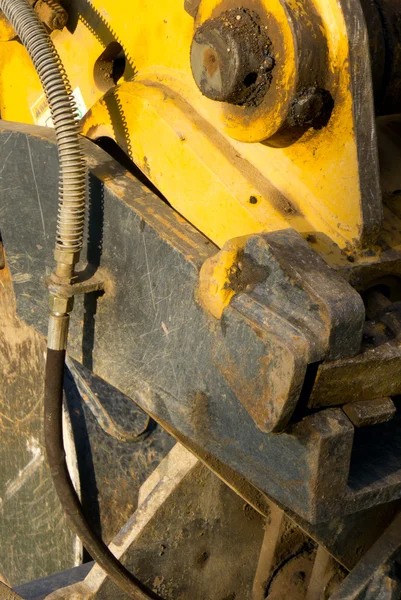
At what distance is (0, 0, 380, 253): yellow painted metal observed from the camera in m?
1.37

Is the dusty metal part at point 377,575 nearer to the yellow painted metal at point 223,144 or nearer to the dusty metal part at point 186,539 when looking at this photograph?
the dusty metal part at point 186,539

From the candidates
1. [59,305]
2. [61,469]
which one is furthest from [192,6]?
[61,469]

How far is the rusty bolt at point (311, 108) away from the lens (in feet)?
4.34

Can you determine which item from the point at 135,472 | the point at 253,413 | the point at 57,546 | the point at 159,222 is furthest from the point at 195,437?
the point at 57,546

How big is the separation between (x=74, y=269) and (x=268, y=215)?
330mm

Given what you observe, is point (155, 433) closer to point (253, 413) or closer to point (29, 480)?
point (29, 480)

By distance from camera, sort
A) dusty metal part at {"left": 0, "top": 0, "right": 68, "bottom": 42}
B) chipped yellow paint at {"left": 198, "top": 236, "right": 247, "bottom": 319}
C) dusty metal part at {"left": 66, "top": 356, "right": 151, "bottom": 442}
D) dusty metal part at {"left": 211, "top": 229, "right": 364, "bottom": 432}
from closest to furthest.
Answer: dusty metal part at {"left": 211, "top": 229, "right": 364, "bottom": 432} → chipped yellow paint at {"left": 198, "top": 236, "right": 247, "bottom": 319} → dusty metal part at {"left": 0, "top": 0, "right": 68, "bottom": 42} → dusty metal part at {"left": 66, "top": 356, "right": 151, "bottom": 442}

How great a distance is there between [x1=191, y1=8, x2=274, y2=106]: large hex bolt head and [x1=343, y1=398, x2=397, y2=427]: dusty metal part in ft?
1.51

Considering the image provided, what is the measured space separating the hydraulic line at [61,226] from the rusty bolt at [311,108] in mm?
338

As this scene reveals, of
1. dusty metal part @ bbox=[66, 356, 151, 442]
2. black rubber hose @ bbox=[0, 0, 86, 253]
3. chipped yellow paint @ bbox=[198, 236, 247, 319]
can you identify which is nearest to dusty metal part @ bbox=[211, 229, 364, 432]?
chipped yellow paint @ bbox=[198, 236, 247, 319]

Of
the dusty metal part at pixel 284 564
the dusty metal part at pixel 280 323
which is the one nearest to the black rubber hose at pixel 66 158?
the dusty metal part at pixel 280 323

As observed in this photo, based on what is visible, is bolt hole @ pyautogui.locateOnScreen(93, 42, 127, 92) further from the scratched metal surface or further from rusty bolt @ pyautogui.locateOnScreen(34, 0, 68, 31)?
the scratched metal surface

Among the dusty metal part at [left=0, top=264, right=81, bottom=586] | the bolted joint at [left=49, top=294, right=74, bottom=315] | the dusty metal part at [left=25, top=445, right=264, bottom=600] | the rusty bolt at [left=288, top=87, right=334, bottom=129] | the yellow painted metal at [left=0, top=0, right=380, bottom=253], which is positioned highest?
the rusty bolt at [left=288, top=87, right=334, bottom=129]

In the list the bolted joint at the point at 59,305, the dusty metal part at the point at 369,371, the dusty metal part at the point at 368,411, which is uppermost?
the dusty metal part at the point at 369,371
